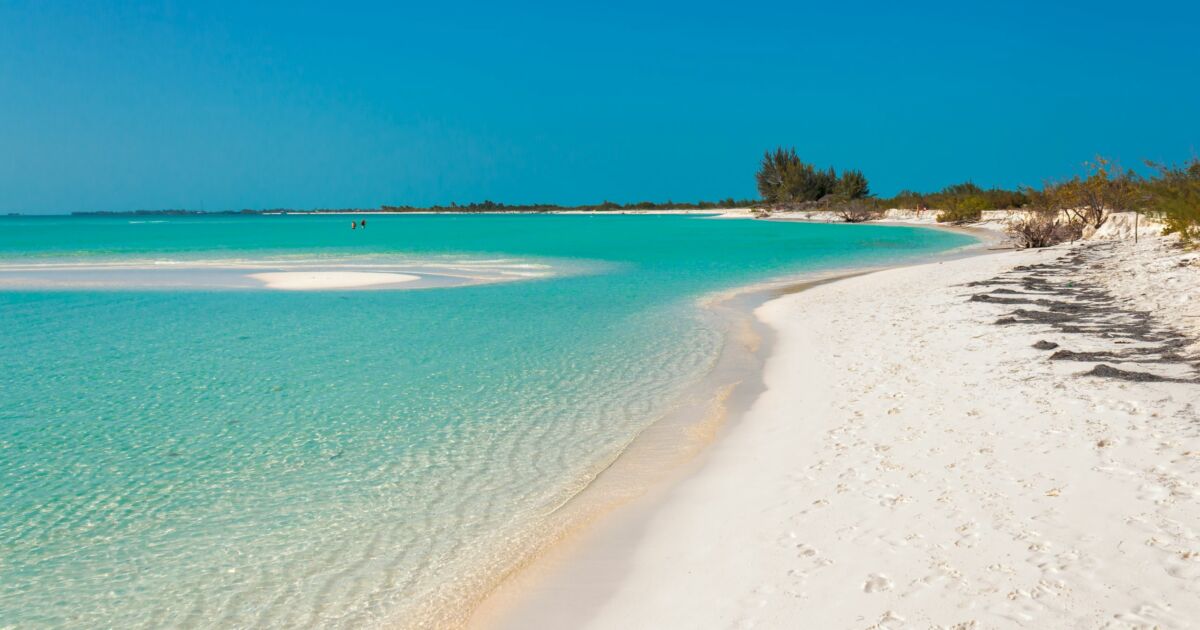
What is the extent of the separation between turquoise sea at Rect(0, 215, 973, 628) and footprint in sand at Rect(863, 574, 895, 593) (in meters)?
2.09

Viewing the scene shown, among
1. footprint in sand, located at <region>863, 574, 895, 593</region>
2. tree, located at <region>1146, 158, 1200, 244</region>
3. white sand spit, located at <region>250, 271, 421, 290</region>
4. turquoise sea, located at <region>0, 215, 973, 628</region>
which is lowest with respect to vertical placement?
turquoise sea, located at <region>0, 215, 973, 628</region>

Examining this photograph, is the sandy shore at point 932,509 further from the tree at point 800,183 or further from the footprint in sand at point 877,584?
the tree at point 800,183

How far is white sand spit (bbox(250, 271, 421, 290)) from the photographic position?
22.3 meters

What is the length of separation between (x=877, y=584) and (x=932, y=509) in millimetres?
1065

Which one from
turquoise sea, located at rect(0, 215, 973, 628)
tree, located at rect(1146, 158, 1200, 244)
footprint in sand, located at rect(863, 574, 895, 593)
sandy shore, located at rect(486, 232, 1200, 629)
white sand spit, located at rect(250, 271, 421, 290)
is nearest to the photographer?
sandy shore, located at rect(486, 232, 1200, 629)

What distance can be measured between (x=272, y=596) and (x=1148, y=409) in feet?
20.5

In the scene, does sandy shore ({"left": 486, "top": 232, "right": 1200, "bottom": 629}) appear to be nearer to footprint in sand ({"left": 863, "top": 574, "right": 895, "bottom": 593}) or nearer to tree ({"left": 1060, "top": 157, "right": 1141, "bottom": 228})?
footprint in sand ({"left": 863, "top": 574, "right": 895, "bottom": 593})

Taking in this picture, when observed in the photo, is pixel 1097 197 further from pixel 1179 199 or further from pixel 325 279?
pixel 325 279

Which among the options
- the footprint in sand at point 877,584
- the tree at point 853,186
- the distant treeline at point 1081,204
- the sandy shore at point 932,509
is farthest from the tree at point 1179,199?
the tree at point 853,186

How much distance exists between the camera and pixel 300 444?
283 inches

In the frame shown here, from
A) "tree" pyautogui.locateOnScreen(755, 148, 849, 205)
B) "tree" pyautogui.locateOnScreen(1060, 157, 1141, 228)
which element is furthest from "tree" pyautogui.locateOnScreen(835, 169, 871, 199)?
"tree" pyautogui.locateOnScreen(1060, 157, 1141, 228)

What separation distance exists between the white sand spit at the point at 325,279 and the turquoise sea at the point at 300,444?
502 cm

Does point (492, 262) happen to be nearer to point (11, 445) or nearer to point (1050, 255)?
point (1050, 255)

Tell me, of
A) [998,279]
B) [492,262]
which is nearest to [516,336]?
[998,279]
